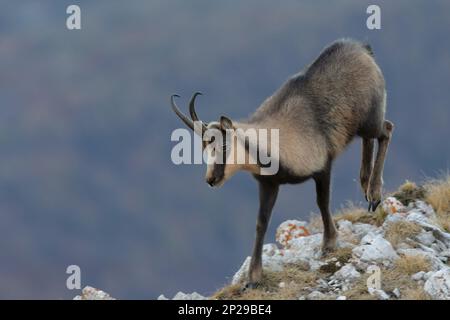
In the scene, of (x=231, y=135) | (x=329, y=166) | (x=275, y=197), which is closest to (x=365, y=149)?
(x=329, y=166)

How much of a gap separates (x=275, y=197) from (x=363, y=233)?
9.50 feet

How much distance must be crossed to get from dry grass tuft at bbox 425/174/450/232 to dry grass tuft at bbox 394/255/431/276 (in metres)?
3.08

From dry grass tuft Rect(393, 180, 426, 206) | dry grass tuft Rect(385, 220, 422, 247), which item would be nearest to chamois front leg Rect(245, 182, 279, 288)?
dry grass tuft Rect(385, 220, 422, 247)

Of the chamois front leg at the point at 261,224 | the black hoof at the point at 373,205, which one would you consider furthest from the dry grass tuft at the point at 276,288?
the black hoof at the point at 373,205

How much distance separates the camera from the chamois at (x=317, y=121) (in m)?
10.5

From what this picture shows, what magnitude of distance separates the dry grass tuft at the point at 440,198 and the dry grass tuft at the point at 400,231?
1683mm

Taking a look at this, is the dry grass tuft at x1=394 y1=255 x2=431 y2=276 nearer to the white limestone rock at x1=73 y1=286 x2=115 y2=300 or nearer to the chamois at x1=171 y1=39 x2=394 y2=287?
the chamois at x1=171 y1=39 x2=394 y2=287

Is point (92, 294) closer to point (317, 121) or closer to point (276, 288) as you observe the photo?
point (276, 288)

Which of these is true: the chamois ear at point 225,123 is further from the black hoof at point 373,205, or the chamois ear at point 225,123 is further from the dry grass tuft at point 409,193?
the dry grass tuft at point 409,193

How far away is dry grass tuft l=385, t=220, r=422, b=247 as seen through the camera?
12.3 metres

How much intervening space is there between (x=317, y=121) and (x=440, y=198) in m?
4.66

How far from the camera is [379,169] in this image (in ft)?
44.3

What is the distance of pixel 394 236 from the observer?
487 inches
